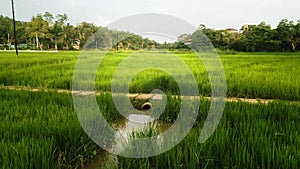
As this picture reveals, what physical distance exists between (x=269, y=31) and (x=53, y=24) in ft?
105

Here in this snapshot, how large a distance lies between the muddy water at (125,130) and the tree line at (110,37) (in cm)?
1298

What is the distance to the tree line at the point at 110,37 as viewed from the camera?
22.9 metres

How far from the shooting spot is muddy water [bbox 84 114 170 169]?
1596 mm

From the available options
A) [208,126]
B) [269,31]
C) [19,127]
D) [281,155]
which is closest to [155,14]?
[208,126]

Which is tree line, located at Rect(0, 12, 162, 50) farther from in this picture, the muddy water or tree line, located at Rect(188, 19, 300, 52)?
the muddy water

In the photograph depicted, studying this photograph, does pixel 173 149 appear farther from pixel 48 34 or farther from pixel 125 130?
pixel 48 34

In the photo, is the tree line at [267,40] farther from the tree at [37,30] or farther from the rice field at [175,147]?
the tree at [37,30]

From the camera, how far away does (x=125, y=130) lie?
220cm

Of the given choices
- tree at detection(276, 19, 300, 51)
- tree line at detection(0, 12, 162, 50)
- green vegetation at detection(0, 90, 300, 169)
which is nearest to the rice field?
green vegetation at detection(0, 90, 300, 169)

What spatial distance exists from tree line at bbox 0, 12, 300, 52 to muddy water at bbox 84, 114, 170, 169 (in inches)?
511

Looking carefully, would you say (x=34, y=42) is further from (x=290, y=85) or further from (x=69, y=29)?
(x=290, y=85)

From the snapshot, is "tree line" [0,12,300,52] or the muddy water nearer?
the muddy water

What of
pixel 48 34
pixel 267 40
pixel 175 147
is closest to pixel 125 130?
pixel 175 147

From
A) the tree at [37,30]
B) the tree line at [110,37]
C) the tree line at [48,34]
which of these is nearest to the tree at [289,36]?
the tree line at [110,37]
